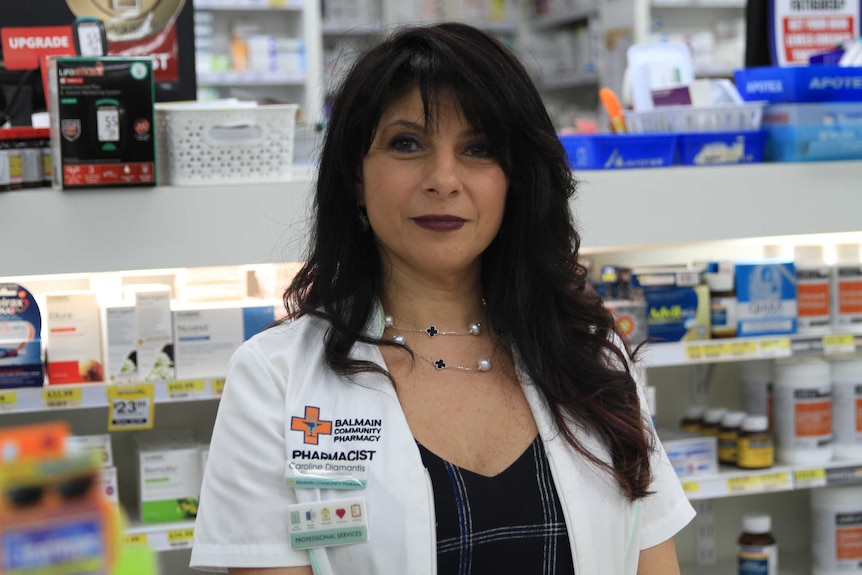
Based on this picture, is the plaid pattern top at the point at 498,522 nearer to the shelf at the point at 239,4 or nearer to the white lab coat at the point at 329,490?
the white lab coat at the point at 329,490

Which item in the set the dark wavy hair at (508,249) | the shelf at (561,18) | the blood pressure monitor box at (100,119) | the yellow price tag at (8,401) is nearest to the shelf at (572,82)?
the shelf at (561,18)

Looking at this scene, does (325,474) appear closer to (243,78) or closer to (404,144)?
(404,144)

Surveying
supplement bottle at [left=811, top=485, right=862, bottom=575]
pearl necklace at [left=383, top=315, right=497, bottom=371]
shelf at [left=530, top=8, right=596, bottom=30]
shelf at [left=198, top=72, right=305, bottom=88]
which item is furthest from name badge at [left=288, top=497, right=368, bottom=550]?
shelf at [left=530, top=8, right=596, bottom=30]

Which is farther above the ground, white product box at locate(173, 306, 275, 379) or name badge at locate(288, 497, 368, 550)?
white product box at locate(173, 306, 275, 379)

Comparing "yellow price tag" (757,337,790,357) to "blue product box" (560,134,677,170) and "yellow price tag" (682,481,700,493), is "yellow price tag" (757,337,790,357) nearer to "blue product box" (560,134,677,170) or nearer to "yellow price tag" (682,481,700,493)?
"yellow price tag" (682,481,700,493)

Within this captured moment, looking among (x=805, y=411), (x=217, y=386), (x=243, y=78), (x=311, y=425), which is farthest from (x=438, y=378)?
(x=243, y=78)

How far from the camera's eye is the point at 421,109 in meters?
1.42

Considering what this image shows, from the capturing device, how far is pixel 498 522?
137cm

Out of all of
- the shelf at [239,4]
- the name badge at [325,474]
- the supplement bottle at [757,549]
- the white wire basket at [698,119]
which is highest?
the shelf at [239,4]

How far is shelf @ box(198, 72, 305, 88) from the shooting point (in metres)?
6.38

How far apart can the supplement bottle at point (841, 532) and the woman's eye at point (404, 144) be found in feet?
→ 6.55

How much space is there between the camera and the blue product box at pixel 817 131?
8.64 ft

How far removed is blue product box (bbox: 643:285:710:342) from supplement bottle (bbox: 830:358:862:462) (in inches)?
18.7

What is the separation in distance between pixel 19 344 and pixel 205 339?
0.39 m
